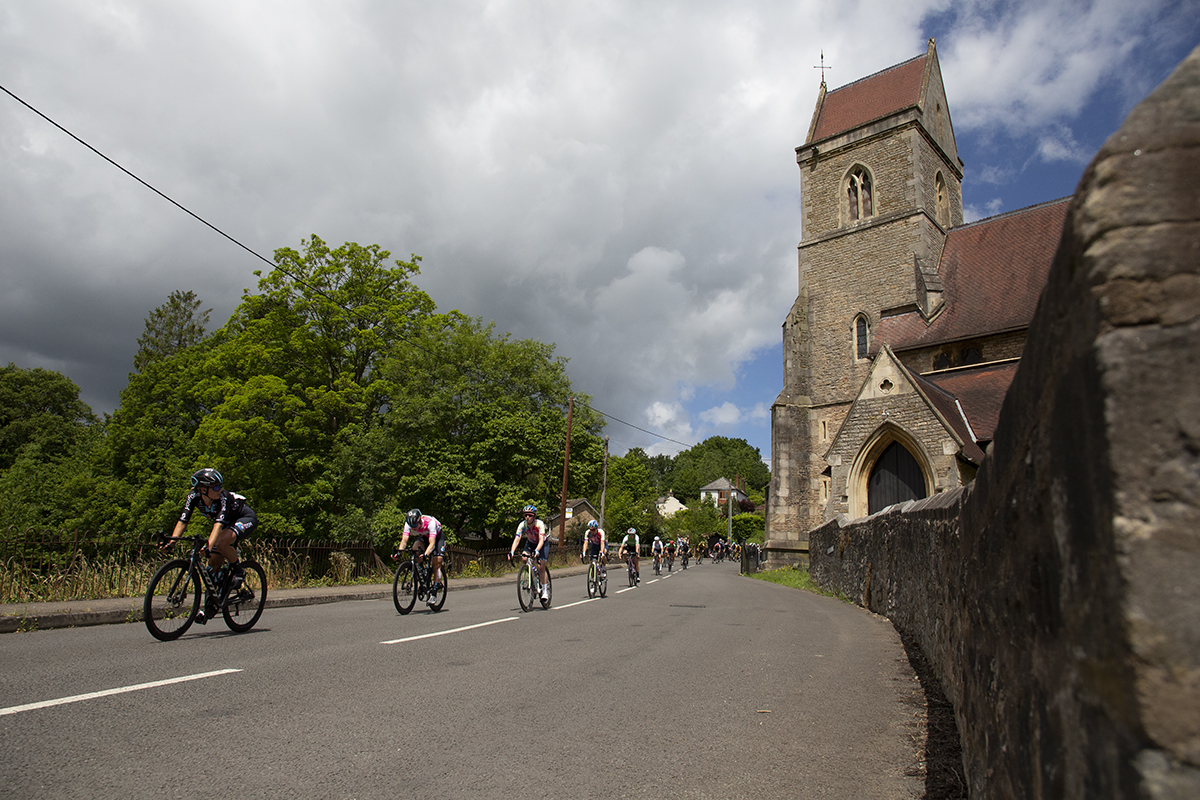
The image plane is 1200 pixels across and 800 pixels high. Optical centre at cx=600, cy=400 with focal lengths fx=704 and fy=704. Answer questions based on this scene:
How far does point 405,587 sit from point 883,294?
2584cm

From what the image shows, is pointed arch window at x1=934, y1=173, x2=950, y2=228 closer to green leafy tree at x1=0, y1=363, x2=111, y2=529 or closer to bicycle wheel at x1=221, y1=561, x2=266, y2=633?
bicycle wheel at x1=221, y1=561, x2=266, y2=633

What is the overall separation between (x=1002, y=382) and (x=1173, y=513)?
2371 centimetres

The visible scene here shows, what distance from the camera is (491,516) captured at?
113 ft

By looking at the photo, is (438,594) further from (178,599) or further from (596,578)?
(596,578)

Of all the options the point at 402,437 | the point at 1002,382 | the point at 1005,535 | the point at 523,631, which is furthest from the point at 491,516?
the point at 1005,535

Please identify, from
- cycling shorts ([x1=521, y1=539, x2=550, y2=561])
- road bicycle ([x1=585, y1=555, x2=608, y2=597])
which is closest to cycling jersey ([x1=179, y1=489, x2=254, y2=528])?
cycling shorts ([x1=521, y1=539, x2=550, y2=561])

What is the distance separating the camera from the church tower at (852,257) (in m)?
29.4

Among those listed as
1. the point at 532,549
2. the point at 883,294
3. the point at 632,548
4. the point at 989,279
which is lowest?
the point at 532,549

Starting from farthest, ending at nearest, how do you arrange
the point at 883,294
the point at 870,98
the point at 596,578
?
the point at 870,98
the point at 883,294
the point at 596,578

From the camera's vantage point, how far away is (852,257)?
3169cm

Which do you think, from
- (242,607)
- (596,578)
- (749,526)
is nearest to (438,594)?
(242,607)

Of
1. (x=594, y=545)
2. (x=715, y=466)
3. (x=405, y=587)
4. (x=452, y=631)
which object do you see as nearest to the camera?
(x=452, y=631)

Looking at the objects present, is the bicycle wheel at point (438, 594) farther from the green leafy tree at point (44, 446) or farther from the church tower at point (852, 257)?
the green leafy tree at point (44, 446)

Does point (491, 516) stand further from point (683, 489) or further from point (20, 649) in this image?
point (683, 489)
